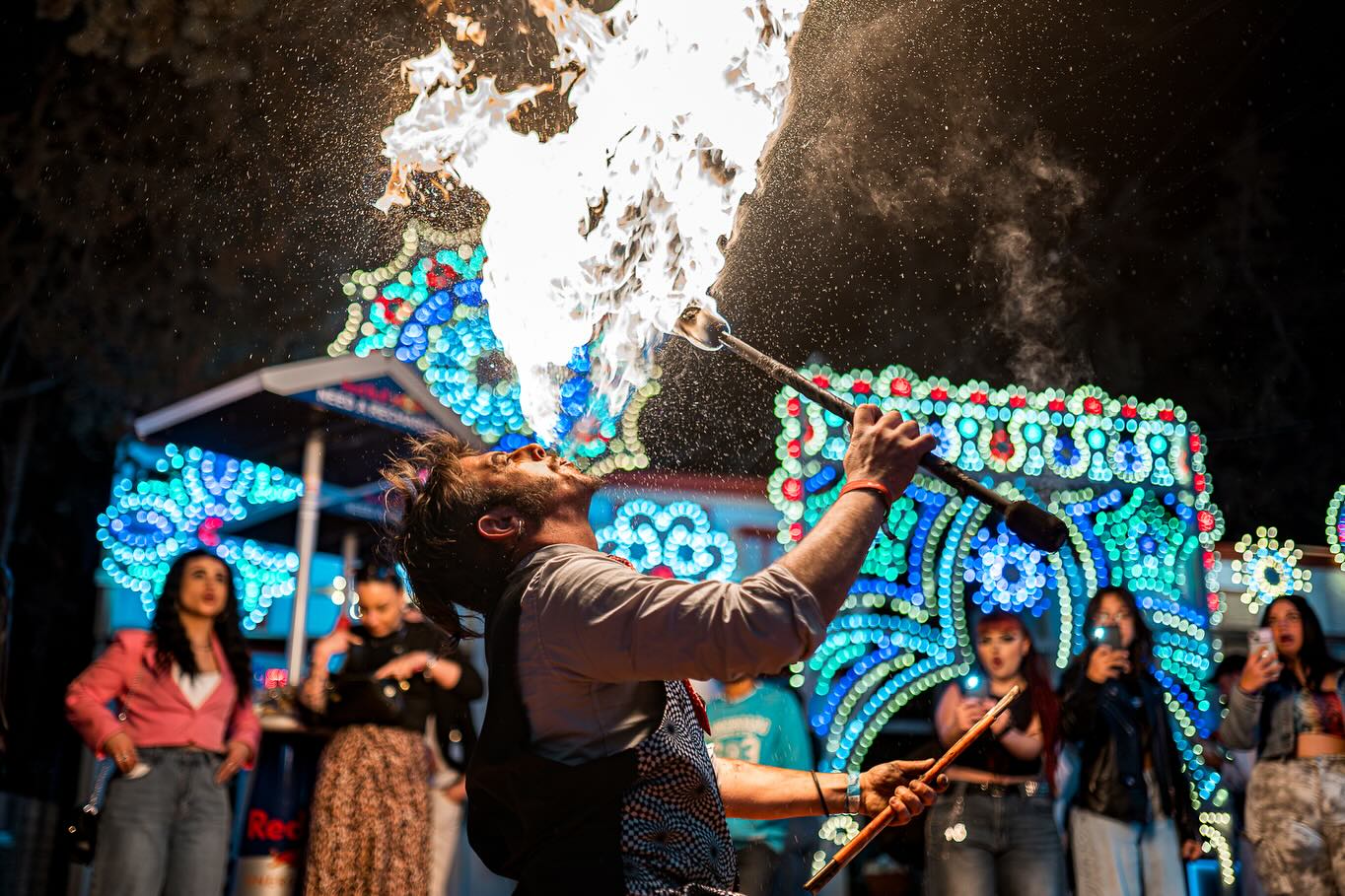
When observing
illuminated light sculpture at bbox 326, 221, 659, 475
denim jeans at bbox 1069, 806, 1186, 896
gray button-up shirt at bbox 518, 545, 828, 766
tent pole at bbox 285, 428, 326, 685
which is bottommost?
denim jeans at bbox 1069, 806, 1186, 896

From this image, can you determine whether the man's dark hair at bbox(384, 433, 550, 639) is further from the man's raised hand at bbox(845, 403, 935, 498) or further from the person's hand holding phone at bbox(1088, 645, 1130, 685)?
the person's hand holding phone at bbox(1088, 645, 1130, 685)

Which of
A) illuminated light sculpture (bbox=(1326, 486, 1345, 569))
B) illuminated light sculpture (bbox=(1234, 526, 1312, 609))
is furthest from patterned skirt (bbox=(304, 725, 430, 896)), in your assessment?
illuminated light sculpture (bbox=(1326, 486, 1345, 569))

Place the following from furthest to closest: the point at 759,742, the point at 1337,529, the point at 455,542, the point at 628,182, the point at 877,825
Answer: the point at 1337,529 < the point at 759,742 < the point at 628,182 < the point at 455,542 < the point at 877,825

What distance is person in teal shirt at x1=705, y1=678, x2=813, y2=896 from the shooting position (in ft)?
16.0

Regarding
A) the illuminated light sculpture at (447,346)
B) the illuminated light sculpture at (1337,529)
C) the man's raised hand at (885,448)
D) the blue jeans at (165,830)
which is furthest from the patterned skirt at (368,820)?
the illuminated light sculpture at (1337,529)

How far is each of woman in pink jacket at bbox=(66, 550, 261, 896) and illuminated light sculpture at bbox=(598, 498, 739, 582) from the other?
1782 mm

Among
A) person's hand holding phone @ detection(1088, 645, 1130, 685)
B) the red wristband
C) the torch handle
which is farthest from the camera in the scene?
person's hand holding phone @ detection(1088, 645, 1130, 685)

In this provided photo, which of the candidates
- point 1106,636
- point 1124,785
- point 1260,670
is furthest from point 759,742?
point 1260,670

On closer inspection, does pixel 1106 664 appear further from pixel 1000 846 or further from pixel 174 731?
pixel 174 731

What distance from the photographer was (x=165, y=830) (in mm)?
4504

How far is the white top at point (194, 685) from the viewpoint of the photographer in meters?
4.73

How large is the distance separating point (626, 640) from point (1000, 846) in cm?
326

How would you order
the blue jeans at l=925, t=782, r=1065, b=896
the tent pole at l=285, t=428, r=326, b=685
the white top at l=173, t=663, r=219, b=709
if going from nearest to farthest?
the blue jeans at l=925, t=782, r=1065, b=896 → the white top at l=173, t=663, r=219, b=709 → the tent pole at l=285, t=428, r=326, b=685

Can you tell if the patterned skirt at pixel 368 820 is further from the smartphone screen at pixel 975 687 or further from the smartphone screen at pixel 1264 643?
the smartphone screen at pixel 1264 643
